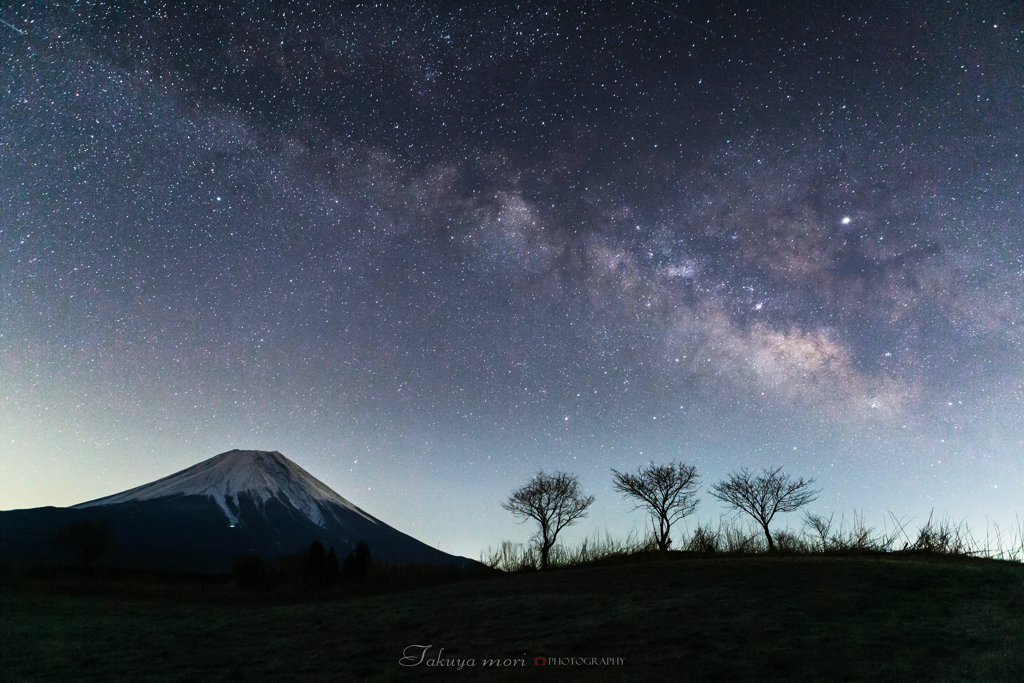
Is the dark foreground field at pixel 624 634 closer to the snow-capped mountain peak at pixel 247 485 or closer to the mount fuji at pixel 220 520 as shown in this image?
the mount fuji at pixel 220 520

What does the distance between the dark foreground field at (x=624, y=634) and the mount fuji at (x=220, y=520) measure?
64.1 meters

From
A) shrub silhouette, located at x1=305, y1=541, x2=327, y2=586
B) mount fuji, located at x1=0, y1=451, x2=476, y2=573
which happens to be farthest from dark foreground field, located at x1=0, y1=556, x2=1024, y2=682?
mount fuji, located at x1=0, y1=451, x2=476, y2=573

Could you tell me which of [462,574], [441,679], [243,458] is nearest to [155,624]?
[441,679]

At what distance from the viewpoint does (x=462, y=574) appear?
22188 mm

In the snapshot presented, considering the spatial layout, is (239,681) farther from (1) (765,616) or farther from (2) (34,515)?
(2) (34,515)

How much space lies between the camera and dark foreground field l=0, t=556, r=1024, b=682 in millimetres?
6207

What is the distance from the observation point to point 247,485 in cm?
10938

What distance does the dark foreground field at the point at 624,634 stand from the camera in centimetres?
621

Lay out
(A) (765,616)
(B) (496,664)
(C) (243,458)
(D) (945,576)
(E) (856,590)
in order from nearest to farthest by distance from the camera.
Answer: (B) (496,664)
(A) (765,616)
(E) (856,590)
(D) (945,576)
(C) (243,458)

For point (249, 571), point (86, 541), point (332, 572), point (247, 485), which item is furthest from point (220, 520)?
point (332, 572)

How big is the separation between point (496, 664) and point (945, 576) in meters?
8.47

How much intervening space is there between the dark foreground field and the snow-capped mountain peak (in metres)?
95.2

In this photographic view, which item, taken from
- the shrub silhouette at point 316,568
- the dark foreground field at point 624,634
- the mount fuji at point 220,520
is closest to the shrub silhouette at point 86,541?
the shrub silhouette at point 316,568

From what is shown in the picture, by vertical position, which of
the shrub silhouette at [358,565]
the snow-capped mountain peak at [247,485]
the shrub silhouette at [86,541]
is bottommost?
the shrub silhouette at [358,565]
